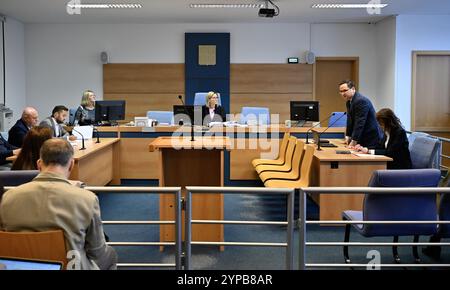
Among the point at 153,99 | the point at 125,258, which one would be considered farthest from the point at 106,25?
the point at 125,258

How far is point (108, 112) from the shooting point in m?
7.18

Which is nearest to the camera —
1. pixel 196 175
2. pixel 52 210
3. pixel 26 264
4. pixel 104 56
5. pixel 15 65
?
pixel 26 264

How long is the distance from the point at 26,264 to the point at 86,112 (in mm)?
5833

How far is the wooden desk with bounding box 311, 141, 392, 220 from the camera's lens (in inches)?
186

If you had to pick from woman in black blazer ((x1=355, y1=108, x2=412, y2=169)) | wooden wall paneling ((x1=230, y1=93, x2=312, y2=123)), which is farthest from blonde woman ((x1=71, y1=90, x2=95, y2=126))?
woman in black blazer ((x1=355, y1=108, x2=412, y2=169))

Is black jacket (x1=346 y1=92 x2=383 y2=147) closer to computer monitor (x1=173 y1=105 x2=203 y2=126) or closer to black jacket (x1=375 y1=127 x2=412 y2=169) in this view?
black jacket (x1=375 y1=127 x2=412 y2=169)

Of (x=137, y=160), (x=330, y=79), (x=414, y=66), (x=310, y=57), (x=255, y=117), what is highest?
(x=310, y=57)

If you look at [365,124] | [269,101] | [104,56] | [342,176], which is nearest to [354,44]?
[269,101]

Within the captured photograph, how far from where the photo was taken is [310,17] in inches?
369

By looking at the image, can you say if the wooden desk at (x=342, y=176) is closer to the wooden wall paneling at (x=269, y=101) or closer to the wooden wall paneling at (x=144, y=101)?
the wooden wall paneling at (x=269, y=101)

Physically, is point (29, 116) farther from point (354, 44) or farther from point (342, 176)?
point (354, 44)

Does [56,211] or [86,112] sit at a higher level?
[86,112]

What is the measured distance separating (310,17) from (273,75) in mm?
1438

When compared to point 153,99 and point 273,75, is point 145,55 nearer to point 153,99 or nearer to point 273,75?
point 153,99
